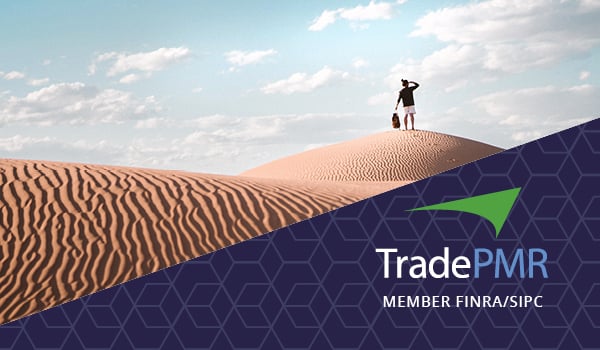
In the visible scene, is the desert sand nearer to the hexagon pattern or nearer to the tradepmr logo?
the hexagon pattern

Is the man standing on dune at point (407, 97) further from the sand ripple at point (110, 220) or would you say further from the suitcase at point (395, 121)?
the sand ripple at point (110, 220)

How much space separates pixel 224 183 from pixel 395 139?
25942 mm

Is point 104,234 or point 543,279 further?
point 104,234

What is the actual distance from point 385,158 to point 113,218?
25680 mm

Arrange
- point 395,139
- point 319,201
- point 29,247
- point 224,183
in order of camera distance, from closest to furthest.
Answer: point 29,247
point 319,201
point 224,183
point 395,139

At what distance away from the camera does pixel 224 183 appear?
12359 millimetres

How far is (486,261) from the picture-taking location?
6566 millimetres

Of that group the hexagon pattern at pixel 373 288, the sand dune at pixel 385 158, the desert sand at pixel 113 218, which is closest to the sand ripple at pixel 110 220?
the desert sand at pixel 113 218

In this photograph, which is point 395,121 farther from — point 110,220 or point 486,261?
point 486,261

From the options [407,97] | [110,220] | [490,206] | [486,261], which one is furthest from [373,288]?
[407,97]

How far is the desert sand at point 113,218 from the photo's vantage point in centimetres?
888

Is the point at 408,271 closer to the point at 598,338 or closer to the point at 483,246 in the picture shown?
the point at 483,246

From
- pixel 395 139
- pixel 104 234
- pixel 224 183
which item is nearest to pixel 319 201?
pixel 224 183

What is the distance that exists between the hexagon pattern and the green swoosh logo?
6cm
